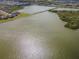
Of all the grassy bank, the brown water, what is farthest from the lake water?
the grassy bank

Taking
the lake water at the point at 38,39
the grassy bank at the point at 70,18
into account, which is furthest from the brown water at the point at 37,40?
the grassy bank at the point at 70,18

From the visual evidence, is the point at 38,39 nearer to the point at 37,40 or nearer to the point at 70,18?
the point at 37,40

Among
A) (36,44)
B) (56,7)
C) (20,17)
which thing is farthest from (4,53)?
(56,7)

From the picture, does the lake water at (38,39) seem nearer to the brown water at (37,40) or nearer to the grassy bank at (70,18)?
the brown water at (37,40)

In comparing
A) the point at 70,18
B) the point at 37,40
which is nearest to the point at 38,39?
the point at 37,40

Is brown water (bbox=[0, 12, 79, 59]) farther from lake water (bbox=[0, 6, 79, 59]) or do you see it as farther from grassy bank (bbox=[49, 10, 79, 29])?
grassy bank (bbox=[49, 10, 79, 29])

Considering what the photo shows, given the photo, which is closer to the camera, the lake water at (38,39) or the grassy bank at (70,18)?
the lake water at (38,39)
